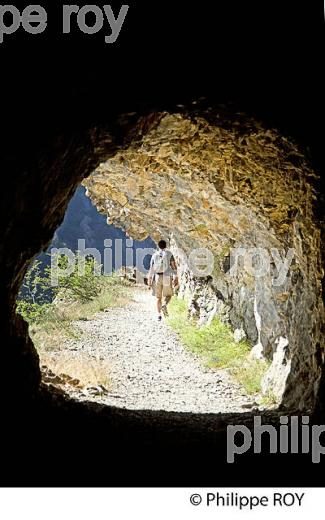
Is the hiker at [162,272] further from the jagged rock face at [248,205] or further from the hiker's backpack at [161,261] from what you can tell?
the jagged rock face at [248,205]

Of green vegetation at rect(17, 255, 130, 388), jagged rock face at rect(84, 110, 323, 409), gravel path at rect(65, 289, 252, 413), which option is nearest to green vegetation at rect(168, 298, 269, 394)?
gravel path at rect(65, 289, 252, 413)

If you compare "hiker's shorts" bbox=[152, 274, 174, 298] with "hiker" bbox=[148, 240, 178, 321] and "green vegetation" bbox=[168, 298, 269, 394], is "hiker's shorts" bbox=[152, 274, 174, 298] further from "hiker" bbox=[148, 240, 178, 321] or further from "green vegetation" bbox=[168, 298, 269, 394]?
"green vegetation" bbox=[168, 298, 269, 394]

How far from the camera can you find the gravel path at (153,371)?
7027 millimetres

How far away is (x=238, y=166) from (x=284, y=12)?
290 cm

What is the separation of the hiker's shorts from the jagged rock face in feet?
4.65

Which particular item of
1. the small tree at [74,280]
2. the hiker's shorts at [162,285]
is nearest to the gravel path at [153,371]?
the hiker's shorts at [162,285]

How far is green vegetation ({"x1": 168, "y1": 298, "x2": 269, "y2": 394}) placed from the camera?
8.34m

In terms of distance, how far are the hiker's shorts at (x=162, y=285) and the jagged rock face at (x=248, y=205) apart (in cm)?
142

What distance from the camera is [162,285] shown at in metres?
12.5

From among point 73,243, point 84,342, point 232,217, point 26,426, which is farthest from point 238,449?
point 73,243

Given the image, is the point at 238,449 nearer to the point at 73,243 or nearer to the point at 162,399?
the point at 162,399

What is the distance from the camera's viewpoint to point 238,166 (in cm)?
673

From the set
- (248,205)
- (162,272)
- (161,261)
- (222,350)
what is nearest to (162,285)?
(162,272)

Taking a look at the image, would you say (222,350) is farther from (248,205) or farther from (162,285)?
(248,205)
